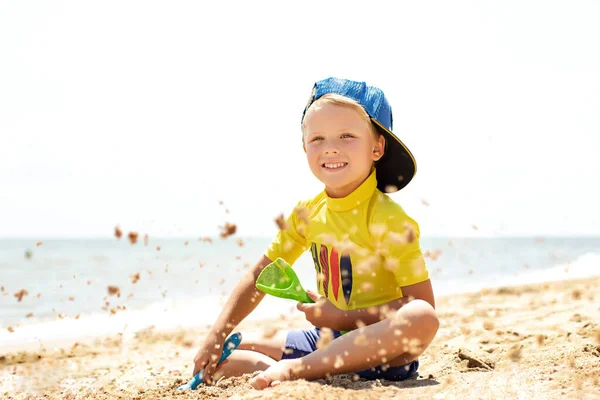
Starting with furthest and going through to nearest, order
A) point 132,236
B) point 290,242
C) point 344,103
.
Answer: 1. point 132,236
2. point 290,242
3. point 344,103

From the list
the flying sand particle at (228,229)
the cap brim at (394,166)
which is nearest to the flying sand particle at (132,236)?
the flying sand particle at (228,229)

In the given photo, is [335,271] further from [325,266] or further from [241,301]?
[241,301]

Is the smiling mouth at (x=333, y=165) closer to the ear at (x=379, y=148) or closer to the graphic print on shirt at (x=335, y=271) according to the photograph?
the ear at (x=379, y=148)

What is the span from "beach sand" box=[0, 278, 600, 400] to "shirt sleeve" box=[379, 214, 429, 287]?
42cm

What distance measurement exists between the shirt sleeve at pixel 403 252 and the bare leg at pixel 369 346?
0.35 ft

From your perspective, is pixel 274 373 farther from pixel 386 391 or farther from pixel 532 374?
pixel 532 374

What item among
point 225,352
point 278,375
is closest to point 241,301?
point 225,352

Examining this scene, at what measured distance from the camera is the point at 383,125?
92.8 inches

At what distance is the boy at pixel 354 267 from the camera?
84.2 inches

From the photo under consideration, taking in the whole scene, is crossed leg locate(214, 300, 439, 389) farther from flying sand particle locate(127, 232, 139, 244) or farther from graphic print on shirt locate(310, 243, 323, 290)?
flying sand particle locate(127, 232, 139, 244)

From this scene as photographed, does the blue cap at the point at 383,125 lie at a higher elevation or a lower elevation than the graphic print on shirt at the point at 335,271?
higher

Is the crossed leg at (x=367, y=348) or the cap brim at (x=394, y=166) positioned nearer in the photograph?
the crossed leg at (x=367, y=348)

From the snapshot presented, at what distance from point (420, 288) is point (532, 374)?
0.60 m

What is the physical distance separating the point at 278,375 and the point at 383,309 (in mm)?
483
